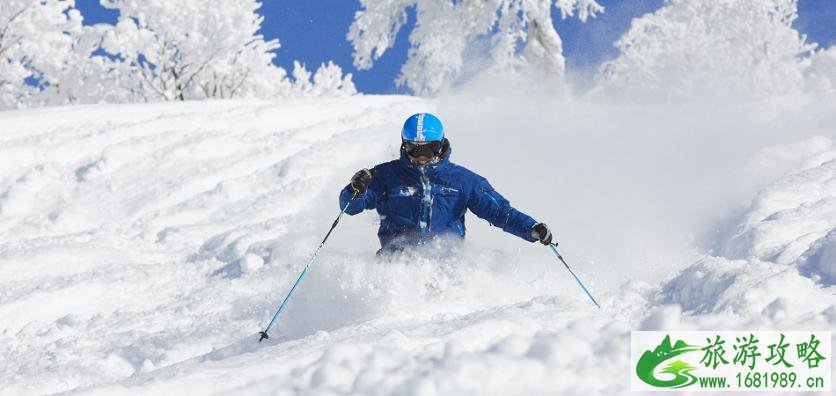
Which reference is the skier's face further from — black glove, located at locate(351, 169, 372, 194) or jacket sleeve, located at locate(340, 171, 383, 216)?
jacket sleeve, located at locate(340, 171, 383, 216)

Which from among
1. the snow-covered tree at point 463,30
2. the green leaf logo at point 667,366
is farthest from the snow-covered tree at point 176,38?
the green leaf logo at point 667,366

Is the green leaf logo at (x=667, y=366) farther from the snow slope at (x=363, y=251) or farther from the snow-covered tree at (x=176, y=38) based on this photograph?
the snow-covered tree at (x=176, y=38)

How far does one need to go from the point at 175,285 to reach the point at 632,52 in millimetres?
32748

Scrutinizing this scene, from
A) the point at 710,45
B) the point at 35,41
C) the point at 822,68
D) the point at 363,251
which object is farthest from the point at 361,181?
the point at 710,45

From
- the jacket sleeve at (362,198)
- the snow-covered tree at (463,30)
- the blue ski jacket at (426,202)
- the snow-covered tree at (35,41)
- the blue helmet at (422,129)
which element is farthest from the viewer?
the snow-covered tree at (35,41)

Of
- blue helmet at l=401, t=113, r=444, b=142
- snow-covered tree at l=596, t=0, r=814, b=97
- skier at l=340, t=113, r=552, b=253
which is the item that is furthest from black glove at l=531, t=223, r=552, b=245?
snow-covered tree at l=596, t=0, r=814, b=97

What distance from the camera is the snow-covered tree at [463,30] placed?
19.8m

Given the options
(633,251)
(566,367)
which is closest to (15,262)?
(633,251)

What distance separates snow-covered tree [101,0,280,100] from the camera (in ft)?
91.6

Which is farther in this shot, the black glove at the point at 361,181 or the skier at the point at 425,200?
the skier at the point at 425,200

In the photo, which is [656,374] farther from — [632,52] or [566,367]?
[632,52]

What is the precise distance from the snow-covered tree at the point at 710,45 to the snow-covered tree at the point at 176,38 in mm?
16876

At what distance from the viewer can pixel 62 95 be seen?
2938 centimetres

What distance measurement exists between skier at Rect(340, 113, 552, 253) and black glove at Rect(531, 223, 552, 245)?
111 millimetres
